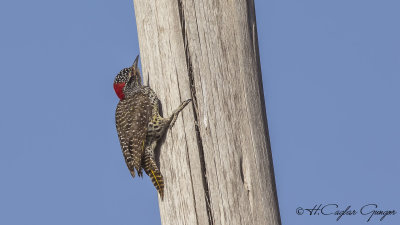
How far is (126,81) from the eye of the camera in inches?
203

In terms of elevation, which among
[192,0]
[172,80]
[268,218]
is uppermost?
[192,0]

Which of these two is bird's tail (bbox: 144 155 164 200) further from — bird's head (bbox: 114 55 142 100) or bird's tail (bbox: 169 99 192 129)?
bird's head (bbox: 114 55 142 100)

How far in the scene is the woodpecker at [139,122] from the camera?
11.6ft

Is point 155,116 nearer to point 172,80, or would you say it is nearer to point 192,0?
point 172,80

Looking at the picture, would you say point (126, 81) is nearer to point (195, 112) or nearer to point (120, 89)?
point (120, 89)

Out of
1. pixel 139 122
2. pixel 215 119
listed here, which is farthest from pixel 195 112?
pixel 139 122

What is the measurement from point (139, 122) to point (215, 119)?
153 cm

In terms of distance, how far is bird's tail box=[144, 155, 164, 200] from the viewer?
3.38 meters

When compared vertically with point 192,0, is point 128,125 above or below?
below

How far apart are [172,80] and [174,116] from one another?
9.5 inches

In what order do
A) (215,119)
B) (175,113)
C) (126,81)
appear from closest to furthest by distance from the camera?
(215,119) → (175,113) → (126,81)

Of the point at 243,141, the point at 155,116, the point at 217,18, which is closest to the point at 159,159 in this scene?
the point at 155,116

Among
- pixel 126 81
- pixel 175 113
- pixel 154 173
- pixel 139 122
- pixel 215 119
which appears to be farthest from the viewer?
pixel 126 81

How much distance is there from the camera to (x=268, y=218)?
3.06 meters
